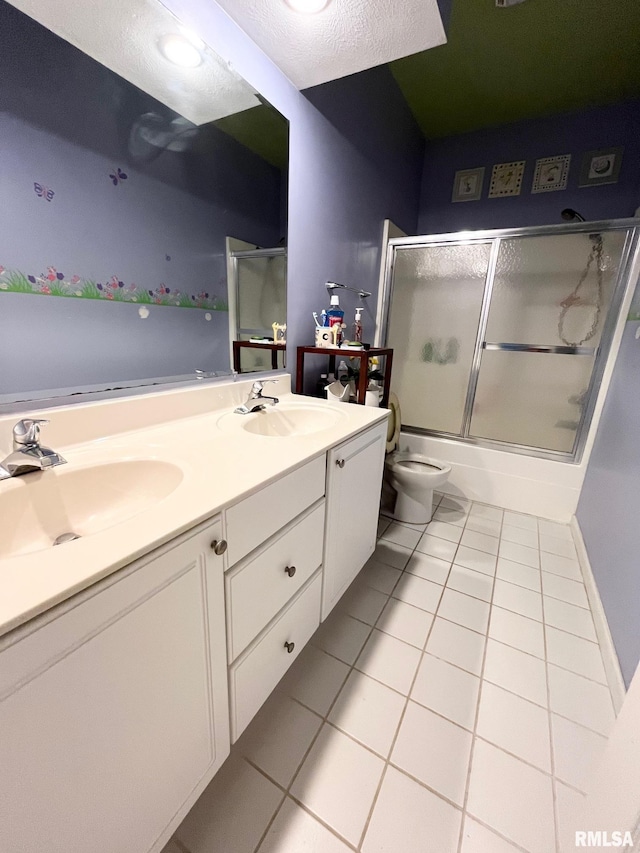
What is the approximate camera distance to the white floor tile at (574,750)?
89 cm

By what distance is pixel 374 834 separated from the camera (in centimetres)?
77

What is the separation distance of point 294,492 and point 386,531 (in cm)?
125

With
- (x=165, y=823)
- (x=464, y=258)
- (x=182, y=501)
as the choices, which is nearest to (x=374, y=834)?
(x=165, y=823)

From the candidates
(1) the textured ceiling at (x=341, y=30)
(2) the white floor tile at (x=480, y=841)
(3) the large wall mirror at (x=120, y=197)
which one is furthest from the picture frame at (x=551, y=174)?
(2) the white floor tile at (x=480, y=841)

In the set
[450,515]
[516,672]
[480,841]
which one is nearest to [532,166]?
[450,515]

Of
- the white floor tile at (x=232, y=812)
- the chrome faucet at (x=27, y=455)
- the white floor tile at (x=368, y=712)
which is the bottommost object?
the white floor tile at (x=232, y=812)

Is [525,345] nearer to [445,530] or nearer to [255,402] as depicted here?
[445,530]

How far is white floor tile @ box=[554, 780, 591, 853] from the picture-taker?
29.3 inches

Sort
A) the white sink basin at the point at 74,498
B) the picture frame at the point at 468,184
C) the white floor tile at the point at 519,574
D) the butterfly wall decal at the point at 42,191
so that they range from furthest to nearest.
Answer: the picture frame at the point at 468,184
the white floor tile at the point at 519,574
the butterfly wall decal at the point at 42,191
the white sink basin at the point at 74,498

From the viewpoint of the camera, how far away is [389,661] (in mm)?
1177

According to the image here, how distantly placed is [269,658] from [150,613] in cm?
50

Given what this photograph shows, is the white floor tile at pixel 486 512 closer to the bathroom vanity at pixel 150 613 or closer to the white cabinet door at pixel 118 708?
the bathroom vanity at pixel 150 613

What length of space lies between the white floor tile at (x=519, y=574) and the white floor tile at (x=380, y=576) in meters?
0.51

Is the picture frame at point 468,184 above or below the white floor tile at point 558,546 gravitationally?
above
